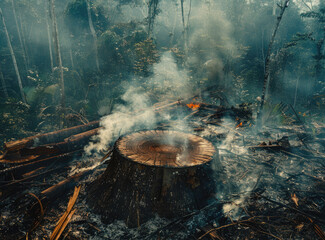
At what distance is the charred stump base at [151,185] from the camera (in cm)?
273

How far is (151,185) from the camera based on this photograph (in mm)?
2740

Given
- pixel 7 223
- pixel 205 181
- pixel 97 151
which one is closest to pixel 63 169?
pixel 97 151

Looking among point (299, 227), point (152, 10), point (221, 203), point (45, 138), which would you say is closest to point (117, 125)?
point (45, 138)

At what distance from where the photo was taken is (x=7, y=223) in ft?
8.87

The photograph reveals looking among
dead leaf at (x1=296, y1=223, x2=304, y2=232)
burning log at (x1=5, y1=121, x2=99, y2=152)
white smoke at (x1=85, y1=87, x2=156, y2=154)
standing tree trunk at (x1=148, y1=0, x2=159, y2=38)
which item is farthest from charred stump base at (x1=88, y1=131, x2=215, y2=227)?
standing tree trunk at (x1=148, y1=0, x2=159, y2=38)

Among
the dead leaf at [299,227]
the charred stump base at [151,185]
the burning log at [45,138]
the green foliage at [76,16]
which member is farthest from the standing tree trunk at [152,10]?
the dead leaf at [299,227]

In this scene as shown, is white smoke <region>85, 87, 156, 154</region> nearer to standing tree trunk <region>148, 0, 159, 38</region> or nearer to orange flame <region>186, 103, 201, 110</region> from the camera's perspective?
orange flame <region>186, 103, 201, 110</region>

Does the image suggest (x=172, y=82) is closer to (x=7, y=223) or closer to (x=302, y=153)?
(x=302, y=153)

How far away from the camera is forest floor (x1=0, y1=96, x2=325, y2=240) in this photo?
2.61 meters

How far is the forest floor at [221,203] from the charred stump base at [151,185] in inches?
6.1

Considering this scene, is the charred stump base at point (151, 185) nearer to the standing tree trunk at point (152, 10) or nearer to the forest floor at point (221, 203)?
the forest floor at point (221, 203)

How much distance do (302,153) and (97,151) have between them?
6.55 m

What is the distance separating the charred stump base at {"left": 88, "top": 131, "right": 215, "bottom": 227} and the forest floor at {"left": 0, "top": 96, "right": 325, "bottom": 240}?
0.16m

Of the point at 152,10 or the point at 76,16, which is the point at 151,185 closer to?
the point at 152,10
